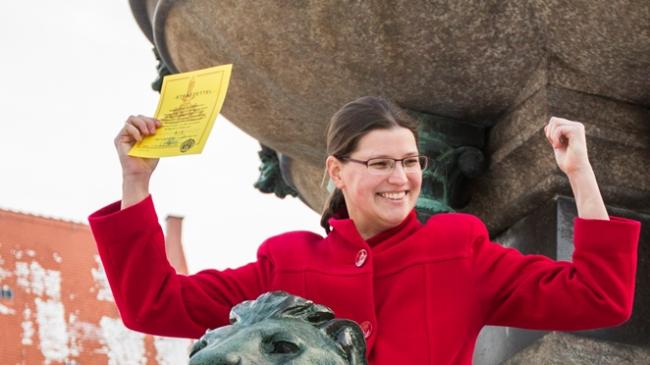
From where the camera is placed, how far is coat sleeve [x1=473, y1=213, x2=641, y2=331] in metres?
2.71

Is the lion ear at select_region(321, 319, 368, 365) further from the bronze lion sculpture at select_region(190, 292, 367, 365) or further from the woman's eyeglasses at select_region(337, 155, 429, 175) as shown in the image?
the woman's eyeglasses at select_region(337, 155, 429, 175)

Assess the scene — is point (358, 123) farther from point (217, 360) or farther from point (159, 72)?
point (159, 72)

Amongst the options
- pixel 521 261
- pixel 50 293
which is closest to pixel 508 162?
pixel 521 261

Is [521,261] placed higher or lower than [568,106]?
lower

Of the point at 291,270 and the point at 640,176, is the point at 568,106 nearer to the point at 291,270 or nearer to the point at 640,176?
the point at 640,176

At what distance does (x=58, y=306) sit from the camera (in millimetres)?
17531

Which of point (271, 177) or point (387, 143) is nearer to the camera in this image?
point (387, 143)

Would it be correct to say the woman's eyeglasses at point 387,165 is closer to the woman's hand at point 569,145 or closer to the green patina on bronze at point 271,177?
the woman's hand at point 569,145

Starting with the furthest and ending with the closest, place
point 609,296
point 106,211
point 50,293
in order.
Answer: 1. point 50,293
2. point 106,211
3. point 609,296

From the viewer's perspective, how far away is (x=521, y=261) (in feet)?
9.26

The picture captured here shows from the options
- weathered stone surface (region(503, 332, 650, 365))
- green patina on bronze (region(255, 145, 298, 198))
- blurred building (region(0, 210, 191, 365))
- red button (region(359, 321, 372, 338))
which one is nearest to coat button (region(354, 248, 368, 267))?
red button (region(359, 321, 372, 338))

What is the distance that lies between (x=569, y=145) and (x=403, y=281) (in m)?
0.38

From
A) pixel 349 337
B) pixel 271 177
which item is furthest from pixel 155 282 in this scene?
pixel 271 177

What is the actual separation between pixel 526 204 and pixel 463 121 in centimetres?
28
